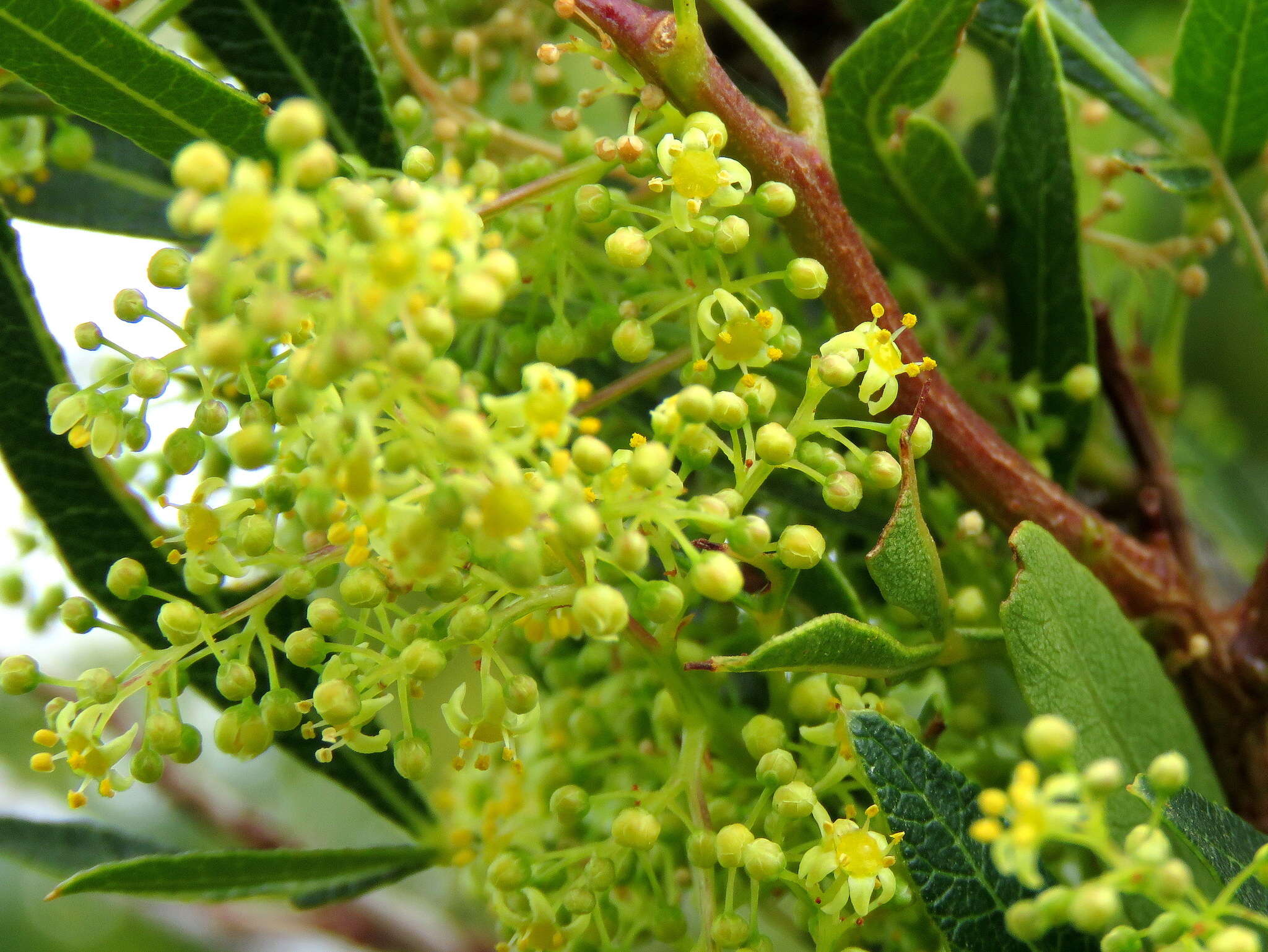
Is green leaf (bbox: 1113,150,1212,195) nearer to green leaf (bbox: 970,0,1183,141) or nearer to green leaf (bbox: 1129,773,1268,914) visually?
green leaf (bbox: 970,0,1183,141)

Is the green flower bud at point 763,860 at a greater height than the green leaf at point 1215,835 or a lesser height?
lesser

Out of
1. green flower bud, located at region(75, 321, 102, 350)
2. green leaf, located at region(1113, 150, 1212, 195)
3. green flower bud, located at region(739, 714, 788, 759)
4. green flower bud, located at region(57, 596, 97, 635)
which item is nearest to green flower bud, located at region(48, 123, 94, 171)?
green flower bud, located at region(75, 321, 102, 350)

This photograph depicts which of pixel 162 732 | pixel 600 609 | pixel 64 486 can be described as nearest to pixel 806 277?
pixel 600 609

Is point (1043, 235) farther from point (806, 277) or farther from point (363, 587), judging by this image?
point (363, 587)

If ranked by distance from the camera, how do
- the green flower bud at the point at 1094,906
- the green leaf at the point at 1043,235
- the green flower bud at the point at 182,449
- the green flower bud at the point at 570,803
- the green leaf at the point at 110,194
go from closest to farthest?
the green flower bud at the point at 1094,906
the green flower bud at the point at 182,449
the green flower bud at the point at 570,803
the green leaf at the point at 1043,235
the green leaf at the point at 110,194

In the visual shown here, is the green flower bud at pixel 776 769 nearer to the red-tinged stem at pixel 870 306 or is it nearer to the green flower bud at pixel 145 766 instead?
the red-tinged stem at pixel 870 306

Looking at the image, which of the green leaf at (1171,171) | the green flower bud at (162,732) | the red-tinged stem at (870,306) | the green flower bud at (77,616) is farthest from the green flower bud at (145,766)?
the green leaf at (1171,171)

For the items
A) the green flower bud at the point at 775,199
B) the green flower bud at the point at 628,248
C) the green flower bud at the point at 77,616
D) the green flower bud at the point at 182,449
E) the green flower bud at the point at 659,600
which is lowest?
the green flower bud at the point at 77,616

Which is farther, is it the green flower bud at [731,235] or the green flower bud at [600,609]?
the green flower bud at [731,235]
